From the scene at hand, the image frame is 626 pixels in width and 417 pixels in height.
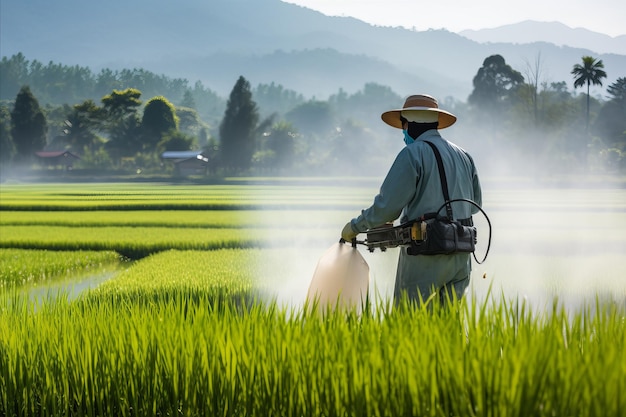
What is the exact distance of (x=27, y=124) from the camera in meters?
86.3

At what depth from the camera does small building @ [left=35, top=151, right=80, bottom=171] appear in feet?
291

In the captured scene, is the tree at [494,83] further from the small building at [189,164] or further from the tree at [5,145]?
the tree at [5,145]

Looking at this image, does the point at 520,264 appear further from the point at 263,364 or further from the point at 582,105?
the point at 582,105

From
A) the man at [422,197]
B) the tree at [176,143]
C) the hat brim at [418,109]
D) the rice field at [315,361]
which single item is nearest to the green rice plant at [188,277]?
the hat brim at [418,109]

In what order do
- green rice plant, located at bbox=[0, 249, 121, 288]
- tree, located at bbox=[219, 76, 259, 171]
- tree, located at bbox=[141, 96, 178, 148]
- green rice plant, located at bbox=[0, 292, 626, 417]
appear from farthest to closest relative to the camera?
tree, located at bbox=[141, 96, 178, 148], tree, located at bbox=[219, 76, 259, 171], green rice plant, located at bbox=[0, 249, 121, 288], green rice plant, located at bbox=[0, 292, 626, 417]

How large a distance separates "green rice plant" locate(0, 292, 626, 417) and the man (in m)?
0.58

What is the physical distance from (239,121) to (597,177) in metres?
31.5

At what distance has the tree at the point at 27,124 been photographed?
8550cm

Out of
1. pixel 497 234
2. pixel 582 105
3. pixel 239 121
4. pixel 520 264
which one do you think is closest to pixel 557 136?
pixel 582 105

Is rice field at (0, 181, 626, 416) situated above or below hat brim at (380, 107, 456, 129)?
below

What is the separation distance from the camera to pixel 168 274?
9633 mm

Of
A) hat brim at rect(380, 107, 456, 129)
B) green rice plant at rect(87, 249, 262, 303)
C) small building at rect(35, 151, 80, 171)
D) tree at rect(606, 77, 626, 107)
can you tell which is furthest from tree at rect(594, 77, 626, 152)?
hat brim at rect(380, 107, 456, 129)

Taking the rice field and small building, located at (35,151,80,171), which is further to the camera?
small building, located at (35,151,80,171)

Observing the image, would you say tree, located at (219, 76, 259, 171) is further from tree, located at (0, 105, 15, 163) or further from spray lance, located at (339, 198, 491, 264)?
spray lance, located at (339, 198, 491, 264)
